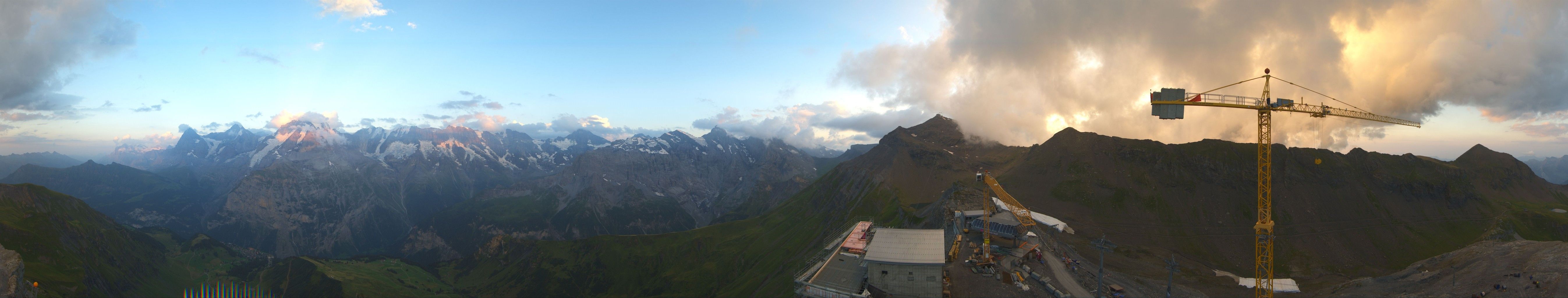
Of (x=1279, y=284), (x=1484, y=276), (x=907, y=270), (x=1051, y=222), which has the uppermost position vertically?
(x=907, y=270)

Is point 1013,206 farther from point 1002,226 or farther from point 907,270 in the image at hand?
point 907,270

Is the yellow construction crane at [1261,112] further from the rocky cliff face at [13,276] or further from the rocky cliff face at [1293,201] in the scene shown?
the rocky cliff face at [13,276]

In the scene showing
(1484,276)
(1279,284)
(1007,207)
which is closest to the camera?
(1484,276)

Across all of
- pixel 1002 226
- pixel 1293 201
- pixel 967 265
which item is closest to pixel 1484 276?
pixel 1002 226

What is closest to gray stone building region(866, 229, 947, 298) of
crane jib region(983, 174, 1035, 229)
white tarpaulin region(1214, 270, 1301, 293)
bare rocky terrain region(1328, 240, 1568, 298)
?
crane jib region(983, 174, 1035, 229)

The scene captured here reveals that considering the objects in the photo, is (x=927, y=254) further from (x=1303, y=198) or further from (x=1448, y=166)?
(x=1448, y=166)
